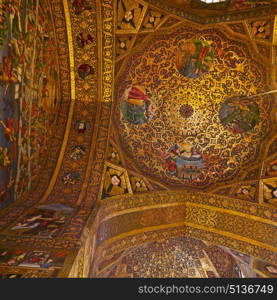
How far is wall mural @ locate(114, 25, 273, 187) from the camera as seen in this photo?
909 cm

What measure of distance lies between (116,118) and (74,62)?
6.81 ft

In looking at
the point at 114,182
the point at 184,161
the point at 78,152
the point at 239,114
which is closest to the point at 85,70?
the point at 78,152

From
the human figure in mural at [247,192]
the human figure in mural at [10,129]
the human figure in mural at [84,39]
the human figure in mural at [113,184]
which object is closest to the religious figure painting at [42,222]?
the human figure in mural at [113,184]

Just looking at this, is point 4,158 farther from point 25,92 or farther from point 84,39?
point 84,39

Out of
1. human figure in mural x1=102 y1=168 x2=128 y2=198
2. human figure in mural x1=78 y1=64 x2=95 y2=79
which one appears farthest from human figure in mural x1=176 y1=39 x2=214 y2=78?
human figure in mural x1=102 y1=168 x2=128 y2=198

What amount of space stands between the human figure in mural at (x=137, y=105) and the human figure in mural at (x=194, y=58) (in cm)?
139

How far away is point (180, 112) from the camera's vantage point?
9.84 m

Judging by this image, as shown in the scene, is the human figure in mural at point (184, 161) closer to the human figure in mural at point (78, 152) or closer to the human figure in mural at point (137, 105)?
the human figure in mural at point (137, 105)

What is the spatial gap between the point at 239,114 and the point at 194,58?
230 centimetres

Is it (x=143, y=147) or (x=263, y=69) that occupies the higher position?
(x=263, y=69)

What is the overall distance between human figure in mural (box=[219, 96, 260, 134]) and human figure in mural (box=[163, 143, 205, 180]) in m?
1.39

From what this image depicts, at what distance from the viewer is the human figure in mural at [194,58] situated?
9023mm
